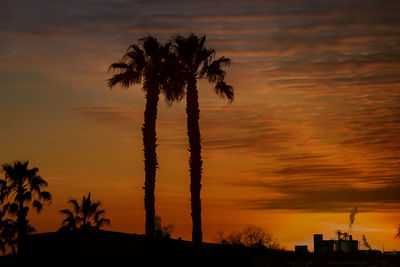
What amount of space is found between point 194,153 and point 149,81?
27.9ft

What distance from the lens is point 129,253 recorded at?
45.8m

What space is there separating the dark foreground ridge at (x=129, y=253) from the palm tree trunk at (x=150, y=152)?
2400mm

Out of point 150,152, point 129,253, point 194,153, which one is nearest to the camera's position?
point 129,253

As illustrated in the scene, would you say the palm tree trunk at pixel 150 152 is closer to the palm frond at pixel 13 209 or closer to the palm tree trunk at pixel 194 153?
the palm tree trunk at pixel 194 153

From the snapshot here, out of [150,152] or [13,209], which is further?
[13,209]

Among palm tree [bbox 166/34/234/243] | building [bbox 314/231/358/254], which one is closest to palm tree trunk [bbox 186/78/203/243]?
palm tree [bbox 166/34/234/243]

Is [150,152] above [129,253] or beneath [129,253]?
above

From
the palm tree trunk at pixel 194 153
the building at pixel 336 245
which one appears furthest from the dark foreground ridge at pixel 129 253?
the building at pixel 336 245

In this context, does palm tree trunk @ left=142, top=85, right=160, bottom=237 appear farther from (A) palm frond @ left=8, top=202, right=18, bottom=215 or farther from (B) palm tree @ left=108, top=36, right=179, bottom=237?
(A) palm frond @ left=8, top=202, right=18, bottom=215

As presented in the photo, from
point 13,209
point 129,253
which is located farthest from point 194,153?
point 13,209

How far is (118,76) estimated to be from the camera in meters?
58.3

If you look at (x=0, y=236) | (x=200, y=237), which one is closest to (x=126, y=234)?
(x=200, y=237)

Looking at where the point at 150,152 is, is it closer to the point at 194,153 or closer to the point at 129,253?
the point at 194,153

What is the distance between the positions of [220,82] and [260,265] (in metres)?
15.3
